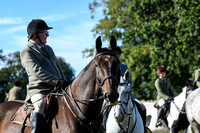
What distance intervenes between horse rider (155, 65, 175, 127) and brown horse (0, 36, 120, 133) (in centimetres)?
640

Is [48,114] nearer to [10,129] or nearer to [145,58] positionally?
[10,129]

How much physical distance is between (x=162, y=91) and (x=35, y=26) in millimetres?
6774

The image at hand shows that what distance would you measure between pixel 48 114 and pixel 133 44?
27998 millimetres

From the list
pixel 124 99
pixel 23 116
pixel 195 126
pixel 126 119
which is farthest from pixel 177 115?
pixel 23 116

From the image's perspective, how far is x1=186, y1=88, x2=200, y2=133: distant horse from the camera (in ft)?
33.2

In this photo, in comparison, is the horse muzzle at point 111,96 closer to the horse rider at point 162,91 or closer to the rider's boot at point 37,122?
the rider's boot at point 37,122

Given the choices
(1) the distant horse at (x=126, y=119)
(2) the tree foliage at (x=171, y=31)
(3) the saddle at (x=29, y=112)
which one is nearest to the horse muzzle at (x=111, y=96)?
(3) the saddle at (x=29, y=112)

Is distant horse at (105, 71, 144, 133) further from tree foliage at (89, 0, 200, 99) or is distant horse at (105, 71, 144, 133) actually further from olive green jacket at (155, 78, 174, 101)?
tree foliage at (89, 0, 200, 99)

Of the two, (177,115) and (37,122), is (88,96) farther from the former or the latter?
(177,115)

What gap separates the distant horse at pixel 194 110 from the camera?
1012 cm

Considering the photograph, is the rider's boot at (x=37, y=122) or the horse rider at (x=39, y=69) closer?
the rider's boot at (x=37, y=122)

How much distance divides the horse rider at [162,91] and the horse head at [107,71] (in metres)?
6.67

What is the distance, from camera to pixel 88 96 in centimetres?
463

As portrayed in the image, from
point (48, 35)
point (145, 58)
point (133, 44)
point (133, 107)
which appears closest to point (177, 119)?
point (133, 107)
